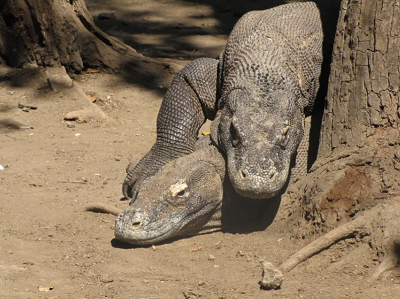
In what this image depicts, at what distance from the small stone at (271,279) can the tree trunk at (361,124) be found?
1.84 ft

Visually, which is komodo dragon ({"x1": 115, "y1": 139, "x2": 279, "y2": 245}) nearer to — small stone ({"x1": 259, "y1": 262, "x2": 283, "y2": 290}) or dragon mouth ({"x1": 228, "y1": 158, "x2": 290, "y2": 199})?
dragon mouth ({"x1": 228, "y1": 158, "x2": 290, "y2": 199})

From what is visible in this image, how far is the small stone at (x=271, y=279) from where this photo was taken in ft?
9.80

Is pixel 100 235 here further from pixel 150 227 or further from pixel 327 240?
pixel 327 240

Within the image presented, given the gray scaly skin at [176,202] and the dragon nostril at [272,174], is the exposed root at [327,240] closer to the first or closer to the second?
the dragon nostril at [272,174]

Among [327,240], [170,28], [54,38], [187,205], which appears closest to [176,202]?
[187,205]

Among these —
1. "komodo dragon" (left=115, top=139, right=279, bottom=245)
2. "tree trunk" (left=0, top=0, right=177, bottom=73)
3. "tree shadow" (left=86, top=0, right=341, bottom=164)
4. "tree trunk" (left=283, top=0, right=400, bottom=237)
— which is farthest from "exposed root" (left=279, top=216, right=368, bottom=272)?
"tree trunk" (left=0, top=0, right=177, bottom=73)

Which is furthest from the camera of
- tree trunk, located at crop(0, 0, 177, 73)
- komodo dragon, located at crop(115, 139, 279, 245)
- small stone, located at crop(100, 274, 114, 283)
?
tree trunk, located at crop(0, 0, 177, 73)

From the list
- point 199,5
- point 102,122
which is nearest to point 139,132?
point 102,122

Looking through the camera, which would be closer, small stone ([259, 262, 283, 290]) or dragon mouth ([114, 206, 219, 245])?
small stone ([259, 262, 283, 290])

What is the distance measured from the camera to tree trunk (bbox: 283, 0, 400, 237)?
11.2 feet

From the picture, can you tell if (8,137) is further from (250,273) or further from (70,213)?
(250,273)

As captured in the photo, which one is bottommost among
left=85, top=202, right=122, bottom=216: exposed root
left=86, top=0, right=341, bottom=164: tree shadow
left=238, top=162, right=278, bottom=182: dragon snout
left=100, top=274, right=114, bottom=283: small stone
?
left=86, top=0, right=341, bottom=164: tree shadow

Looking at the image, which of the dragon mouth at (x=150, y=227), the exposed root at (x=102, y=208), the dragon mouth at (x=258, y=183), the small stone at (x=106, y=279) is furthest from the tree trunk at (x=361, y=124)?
the exposed root at (x=102, y=208)

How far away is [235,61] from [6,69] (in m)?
3.66
